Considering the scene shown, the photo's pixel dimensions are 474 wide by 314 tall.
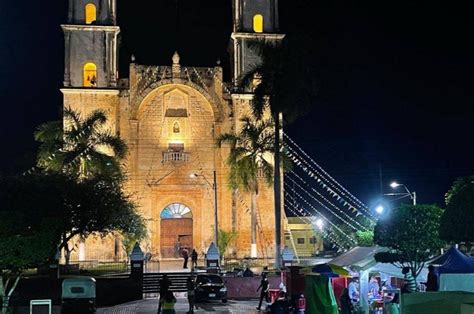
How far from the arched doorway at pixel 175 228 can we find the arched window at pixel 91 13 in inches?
481

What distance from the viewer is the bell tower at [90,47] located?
128ft

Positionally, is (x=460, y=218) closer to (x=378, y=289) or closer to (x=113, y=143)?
(x=378, y=289)

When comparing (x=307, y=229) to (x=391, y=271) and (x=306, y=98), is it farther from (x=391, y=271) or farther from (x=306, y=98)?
(x=391, y=271)

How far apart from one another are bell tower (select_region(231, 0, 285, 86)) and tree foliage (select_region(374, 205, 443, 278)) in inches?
731

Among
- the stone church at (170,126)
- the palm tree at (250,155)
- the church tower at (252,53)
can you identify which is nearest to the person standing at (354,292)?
the palm tree at (250,155)

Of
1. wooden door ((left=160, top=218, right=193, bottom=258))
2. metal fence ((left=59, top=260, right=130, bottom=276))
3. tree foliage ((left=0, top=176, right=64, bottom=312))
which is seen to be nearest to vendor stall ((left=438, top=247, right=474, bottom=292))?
tree foliage ((left=0, top=176, right=64, bottom=312))

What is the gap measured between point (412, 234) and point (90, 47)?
2382 centimetres

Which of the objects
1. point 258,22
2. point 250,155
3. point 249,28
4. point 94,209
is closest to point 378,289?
point 94,209

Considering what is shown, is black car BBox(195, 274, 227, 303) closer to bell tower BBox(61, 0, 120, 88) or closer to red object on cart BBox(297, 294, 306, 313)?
red object on cart BBox(297, 294, 306, 313)

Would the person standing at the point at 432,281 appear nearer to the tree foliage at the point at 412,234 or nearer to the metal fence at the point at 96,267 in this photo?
the tree foliage at the point at 412,234

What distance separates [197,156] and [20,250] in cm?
2182

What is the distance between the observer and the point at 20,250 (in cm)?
1864

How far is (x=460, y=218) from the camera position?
65.4 ft

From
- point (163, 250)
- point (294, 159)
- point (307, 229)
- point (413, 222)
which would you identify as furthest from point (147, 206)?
point (307, 229)
